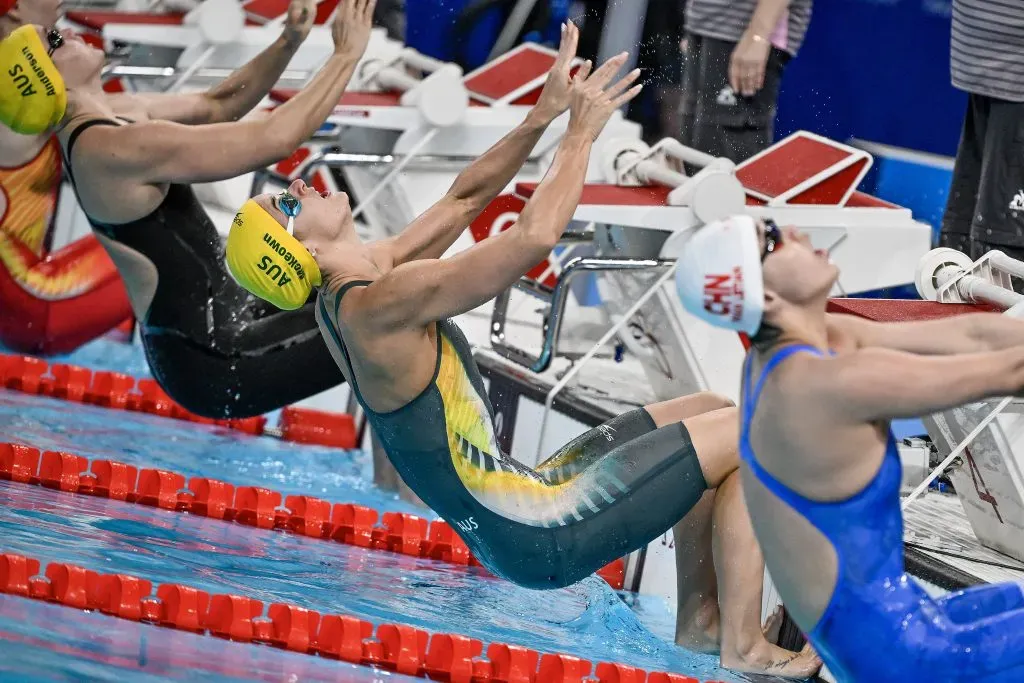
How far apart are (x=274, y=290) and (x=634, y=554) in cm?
183

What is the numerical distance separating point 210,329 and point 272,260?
120 cm

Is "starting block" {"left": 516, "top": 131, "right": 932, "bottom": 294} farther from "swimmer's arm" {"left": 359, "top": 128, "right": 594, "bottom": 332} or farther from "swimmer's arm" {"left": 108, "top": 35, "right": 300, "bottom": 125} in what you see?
"swimmer's arm" {"left": 359, "top": 128, "right": 594, "bottom": 332}

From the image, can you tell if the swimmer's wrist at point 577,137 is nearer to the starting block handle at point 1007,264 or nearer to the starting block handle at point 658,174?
the starting block handle at point 1007,264

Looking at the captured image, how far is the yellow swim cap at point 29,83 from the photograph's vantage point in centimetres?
473

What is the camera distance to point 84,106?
4.87 m

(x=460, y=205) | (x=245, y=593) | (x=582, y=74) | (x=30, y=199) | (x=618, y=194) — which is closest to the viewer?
(x=582, y=74)

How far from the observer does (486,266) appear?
328 cm

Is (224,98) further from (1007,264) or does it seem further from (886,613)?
(886,613)

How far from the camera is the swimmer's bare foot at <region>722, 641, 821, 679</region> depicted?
3633 mm

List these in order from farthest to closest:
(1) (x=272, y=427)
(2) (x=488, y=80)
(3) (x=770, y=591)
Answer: (2) (x=488, y=80)
(1) (x=272, y=427)
(3) (x=770, y=591)

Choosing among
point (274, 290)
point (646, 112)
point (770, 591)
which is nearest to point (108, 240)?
point (274, 290)

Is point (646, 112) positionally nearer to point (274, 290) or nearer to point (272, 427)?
point (272, 427)

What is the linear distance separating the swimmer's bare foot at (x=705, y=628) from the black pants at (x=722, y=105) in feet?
8.22

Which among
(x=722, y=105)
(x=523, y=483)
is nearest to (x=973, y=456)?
(x=523, y=483)
